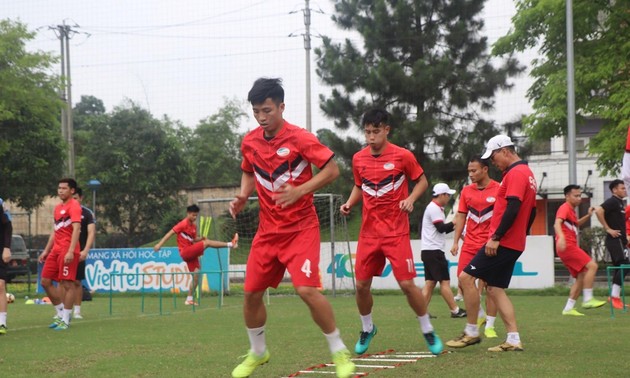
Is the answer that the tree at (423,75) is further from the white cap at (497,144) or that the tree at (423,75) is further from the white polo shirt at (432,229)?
the white cap at (497,144)

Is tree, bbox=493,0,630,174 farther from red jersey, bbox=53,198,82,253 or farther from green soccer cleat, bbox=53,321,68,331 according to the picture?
green soccer cleat, bbox=53,321,68,331

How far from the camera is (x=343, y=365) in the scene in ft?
22.9

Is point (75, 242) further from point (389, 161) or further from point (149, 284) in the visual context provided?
point (149, 284)

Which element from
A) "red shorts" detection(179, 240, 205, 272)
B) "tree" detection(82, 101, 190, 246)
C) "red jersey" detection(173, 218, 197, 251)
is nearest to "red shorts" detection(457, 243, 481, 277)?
"red shorts" detection(179, 240, 205, 272)

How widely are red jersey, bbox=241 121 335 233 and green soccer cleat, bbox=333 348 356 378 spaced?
1.00 m

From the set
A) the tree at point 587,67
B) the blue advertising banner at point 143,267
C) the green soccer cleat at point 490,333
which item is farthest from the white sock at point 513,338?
the tree at point 587,67

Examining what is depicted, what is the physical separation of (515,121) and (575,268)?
79.6 feet

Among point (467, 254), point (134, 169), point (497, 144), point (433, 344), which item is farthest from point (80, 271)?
point (134, 169)

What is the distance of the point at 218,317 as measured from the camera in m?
15.5

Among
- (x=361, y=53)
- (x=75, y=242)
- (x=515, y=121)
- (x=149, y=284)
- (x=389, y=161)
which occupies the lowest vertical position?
(x=149, y=284)

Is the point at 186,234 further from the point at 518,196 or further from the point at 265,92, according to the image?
the point at 265,92

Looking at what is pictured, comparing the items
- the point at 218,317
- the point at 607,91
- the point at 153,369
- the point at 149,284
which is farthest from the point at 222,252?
the point at 153,369

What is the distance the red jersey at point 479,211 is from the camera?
36.6 feet

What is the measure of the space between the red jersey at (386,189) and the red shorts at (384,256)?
72 millimetres
